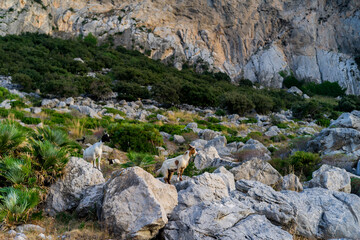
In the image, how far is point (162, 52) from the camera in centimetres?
5738

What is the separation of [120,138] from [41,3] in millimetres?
56865

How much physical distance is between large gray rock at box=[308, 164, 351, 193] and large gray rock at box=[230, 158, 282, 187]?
816mm

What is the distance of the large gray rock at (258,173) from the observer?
6.14 m

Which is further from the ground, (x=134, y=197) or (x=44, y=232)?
(x=134, y=197)

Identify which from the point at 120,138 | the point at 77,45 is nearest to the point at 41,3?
the point at 77,45

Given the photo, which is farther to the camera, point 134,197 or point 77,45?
point 77,45

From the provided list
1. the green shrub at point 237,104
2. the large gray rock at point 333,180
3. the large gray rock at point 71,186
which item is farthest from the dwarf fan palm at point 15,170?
the green shrub at point 237,104

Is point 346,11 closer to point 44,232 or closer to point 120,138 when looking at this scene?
point 120,138

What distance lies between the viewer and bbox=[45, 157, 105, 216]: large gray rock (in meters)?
4.30

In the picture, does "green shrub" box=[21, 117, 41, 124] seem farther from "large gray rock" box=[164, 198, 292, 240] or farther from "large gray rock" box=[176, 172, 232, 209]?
"large gray rock" box=[164, 198, 292, 240]

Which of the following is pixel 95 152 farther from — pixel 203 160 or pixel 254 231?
pixel 254 231

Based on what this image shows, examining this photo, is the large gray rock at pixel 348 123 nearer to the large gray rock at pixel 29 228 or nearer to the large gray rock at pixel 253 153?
the large gray rock at pixel 253 153

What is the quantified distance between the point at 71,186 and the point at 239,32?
6365 cm

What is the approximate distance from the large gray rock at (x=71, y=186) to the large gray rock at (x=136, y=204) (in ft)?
2.51
